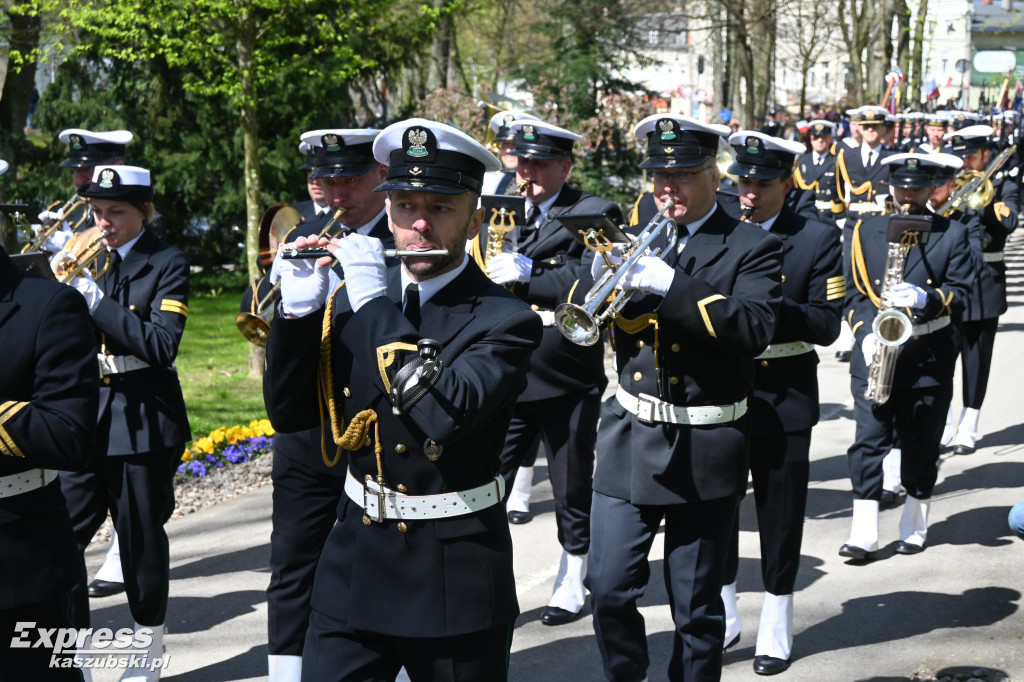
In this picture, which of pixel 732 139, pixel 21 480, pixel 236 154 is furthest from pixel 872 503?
pixel 236 154

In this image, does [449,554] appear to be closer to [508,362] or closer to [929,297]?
[508,362]

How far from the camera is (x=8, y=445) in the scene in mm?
3590

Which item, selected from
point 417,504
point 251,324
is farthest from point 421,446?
point 251,324

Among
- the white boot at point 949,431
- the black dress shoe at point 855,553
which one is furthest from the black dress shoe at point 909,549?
the white boot at point 949,431

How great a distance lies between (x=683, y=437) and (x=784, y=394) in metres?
1.13

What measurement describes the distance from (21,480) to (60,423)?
11.9 inches

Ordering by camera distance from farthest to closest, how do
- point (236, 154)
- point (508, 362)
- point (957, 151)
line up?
point (236, 154) < point (957, 151) < point (508, 362)

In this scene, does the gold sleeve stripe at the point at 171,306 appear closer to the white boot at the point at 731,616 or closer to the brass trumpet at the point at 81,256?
the brass trumpet at the point at 81,256

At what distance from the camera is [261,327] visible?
3.98m

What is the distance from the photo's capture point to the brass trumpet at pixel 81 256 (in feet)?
18.0

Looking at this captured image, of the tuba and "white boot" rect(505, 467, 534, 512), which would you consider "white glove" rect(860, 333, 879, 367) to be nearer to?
"white boot" rect(505, 467, 534, 512)

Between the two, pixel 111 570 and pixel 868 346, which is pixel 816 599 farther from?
pixel 111 570

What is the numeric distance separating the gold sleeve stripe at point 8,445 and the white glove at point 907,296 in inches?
191

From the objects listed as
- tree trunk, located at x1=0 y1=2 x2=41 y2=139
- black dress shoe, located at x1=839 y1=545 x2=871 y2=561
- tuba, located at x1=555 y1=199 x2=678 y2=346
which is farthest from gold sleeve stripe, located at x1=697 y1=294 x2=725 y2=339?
tree trunk, located at x1=0 y1=2 x2=41 y2=139
